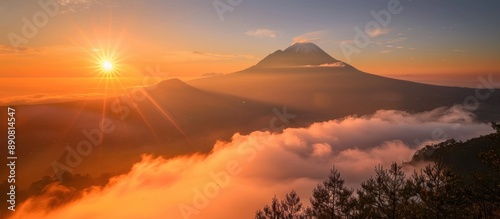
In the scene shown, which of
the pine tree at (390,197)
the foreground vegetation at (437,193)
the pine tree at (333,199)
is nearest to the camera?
the foreground vegetation at (437,193)

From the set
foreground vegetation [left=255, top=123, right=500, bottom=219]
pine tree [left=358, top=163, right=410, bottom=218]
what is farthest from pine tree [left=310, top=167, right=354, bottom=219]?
pine tree [left=358, top=163, right=410, bottom=218]

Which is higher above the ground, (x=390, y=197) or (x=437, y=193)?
(x=437, y=193)

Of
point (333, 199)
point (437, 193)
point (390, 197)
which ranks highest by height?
point (437, 193)

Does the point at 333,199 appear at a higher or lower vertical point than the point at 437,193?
lower

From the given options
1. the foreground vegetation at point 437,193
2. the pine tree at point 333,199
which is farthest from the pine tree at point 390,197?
the pine tree at point 333,199

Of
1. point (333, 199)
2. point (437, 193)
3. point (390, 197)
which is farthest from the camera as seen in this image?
point (333, 199)

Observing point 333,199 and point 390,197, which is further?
point 333,199

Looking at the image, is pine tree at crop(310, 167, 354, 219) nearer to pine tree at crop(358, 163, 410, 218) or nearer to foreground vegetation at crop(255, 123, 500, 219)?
foreground vegetation at crop(255, 123, 500, 219)

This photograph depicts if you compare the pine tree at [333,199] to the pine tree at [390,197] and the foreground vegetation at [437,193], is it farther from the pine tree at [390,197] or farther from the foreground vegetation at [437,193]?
the pine tree at [390,197]

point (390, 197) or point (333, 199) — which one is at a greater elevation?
point (390, 197)

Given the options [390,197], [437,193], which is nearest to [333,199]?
[390,197]

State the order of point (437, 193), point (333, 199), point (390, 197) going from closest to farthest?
point (437, 193)
point (390, 197)
point (333, 199)

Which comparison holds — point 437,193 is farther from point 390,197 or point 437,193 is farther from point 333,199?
point 333,199

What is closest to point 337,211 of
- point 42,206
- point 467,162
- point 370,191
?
point 370,191
